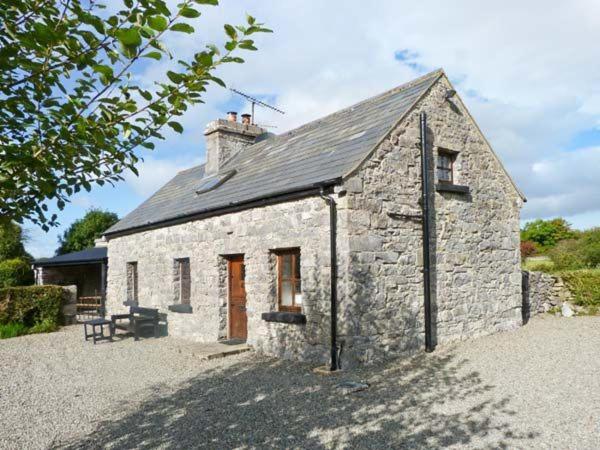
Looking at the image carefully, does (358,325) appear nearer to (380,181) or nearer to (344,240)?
(344,240)

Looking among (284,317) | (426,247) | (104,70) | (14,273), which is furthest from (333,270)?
(14,273)

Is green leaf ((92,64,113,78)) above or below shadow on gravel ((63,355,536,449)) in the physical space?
above

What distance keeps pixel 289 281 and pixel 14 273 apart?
1625 centimetres

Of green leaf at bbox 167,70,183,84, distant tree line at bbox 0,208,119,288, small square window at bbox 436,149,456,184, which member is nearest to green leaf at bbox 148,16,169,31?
green leaf at bbox 167,70,183,84

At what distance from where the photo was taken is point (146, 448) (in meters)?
4.84

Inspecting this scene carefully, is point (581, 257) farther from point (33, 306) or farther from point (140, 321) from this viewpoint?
point (33, 306)

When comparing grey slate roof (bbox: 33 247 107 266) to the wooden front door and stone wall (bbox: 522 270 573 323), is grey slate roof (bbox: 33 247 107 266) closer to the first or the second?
the wooden front door

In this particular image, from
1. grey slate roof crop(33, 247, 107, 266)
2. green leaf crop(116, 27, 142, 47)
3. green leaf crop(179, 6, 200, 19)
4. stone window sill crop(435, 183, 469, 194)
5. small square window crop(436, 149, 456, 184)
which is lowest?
grey slate roof crop(33, 247, 107, 266)

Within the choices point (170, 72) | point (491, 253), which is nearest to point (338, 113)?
point (491, 253)

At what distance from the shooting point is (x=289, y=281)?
8984 mm

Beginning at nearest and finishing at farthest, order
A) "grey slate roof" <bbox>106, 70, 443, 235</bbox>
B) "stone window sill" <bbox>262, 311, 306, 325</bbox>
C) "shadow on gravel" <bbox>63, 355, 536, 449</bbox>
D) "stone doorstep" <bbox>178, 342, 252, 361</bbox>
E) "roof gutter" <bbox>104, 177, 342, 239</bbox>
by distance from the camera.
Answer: "shadow on gravel" <bbox>63, 355, 536, 449</bbox> < "roof gutter" <bbox>104, 177, 342, 239</bbox> < "stone window sill" <bbox>262, 311, 306, 325</bbox> < "grey slate roof" <bbox>106, 70, 443, 235</bbox> < "stone doorstep" <bbox>178, 342, 252, 361</bbox>

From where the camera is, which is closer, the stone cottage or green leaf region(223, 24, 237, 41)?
green leaf region(223, 24, 237, 41)

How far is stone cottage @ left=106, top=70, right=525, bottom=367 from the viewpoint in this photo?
796 centimetres

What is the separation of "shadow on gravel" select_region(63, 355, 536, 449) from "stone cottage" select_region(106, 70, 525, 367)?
1033mm
